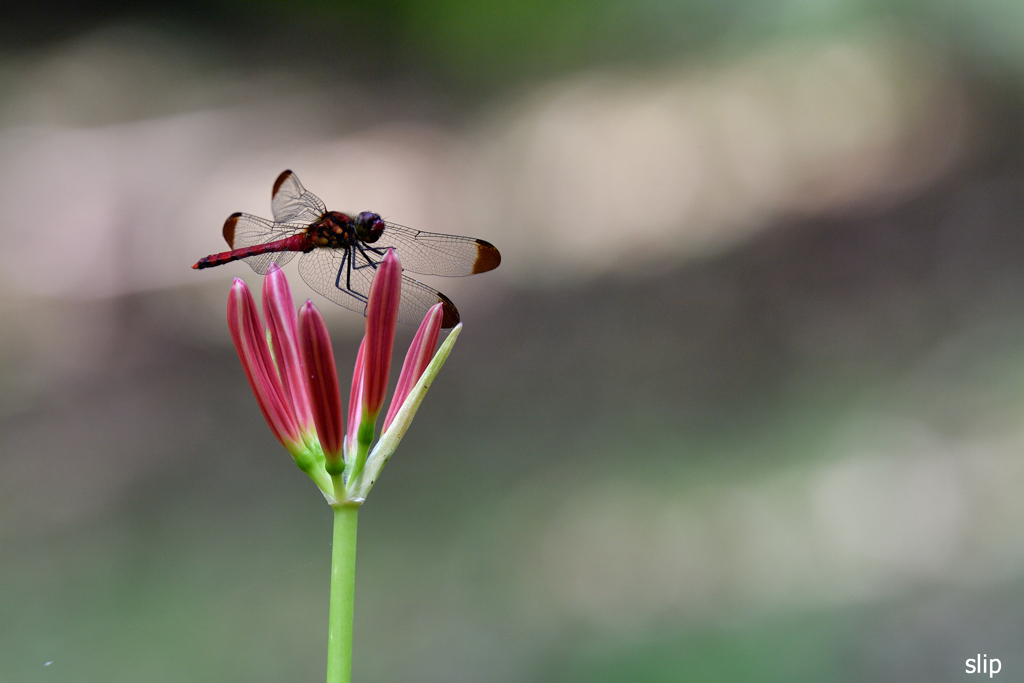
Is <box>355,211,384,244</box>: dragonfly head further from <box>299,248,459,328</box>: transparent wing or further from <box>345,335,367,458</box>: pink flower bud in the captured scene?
<box>345,335,367,458</box>: pink flower bud

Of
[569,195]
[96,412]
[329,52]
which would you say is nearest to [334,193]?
[329,52]

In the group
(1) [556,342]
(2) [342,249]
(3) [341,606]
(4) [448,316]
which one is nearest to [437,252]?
(2) [342,249]

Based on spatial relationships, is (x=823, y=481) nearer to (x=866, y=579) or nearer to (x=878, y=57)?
(x=866, y=579)

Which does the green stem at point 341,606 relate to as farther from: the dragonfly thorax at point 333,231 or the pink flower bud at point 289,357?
A: the dragonfly thorax at point 333,231

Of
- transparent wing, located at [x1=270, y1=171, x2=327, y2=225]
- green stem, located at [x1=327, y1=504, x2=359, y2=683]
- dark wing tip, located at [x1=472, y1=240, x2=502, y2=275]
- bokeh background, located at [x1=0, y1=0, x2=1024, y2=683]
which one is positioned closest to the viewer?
green stem, located at [x1=327, y1=504, x2=359, y2=683]

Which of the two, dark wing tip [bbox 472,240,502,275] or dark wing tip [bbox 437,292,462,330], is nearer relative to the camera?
dark wing tip [bbox 437,292,462,330]

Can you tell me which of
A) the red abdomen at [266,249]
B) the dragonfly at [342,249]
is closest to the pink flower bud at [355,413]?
the dragonfly at [342,249]

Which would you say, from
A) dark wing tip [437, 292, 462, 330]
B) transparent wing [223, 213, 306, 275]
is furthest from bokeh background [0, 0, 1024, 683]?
dark wing tip [437, 292, 462, 330]
